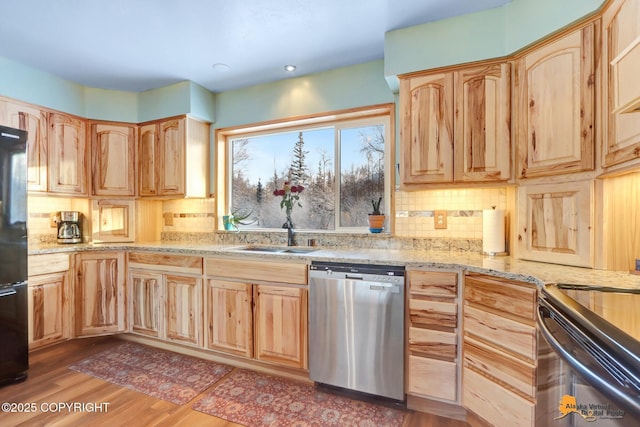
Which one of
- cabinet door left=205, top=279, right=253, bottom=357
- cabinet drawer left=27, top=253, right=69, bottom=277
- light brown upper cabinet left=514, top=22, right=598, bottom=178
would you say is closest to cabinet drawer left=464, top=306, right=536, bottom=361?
light brown upper cabinet left=514, top=22, right=598, bottom=178

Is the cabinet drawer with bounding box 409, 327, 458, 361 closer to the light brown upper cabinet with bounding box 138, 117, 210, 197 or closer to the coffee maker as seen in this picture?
the light brown upper cabinet with bounding box 138, 117, 210, 197

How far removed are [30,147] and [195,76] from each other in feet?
5.08

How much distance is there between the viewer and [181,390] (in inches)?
82.0

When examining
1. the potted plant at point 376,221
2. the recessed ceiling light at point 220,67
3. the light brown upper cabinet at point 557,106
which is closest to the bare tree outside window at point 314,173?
the potted plant at point 376,221

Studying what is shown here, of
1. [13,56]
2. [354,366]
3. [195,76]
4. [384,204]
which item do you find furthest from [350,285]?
[13,56]

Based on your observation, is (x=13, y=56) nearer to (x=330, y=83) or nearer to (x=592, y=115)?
(x=330, y=83)

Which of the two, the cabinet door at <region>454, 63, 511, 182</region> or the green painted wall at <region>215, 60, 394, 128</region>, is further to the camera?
the green painted wall at <region>215, 60, 394, 128</region>

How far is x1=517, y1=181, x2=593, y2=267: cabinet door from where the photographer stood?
1.61 meters

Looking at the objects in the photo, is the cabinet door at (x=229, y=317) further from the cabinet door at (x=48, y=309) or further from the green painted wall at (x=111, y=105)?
the green painted wall at (x=111, y=105)

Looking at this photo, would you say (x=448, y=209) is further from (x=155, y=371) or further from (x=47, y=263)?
(x=47, y=263)

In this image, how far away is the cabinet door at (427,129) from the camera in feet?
6.80

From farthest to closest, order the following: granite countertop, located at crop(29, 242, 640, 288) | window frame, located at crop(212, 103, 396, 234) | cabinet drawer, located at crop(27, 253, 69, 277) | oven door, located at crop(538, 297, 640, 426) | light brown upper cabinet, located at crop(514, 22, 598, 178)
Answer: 1. window frame, located at crop(212, 103, 396, 234)
2. cabinet drawer, located at crop(27, 253, 69, 277)
3. light brown upper cabinet, located at crop(514, 22, 598, 178)
4. granite countertop, located at crop(29, 242, 640, 288)
5. oven door, located at crop(538, 297, 640, 426)

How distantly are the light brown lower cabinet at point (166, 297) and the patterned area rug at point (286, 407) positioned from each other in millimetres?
640

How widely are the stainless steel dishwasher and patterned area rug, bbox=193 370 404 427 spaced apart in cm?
10
